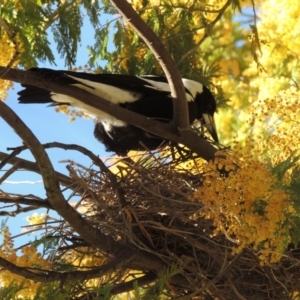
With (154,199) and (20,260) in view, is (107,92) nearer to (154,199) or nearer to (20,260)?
(154,199)

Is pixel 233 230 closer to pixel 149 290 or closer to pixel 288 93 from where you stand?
pixel 149 290

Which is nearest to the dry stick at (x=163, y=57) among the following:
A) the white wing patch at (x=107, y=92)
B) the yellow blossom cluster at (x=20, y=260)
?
the white wing patch at (x=107, y=92)

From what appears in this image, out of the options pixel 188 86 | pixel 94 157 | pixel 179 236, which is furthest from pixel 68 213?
pixel 188 86

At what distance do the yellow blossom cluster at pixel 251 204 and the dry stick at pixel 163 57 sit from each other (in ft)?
1.20

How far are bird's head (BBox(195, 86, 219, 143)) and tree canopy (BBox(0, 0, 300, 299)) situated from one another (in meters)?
0.17

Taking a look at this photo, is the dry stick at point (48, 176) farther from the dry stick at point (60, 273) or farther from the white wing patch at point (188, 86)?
the white wing patch at point (188, 86)

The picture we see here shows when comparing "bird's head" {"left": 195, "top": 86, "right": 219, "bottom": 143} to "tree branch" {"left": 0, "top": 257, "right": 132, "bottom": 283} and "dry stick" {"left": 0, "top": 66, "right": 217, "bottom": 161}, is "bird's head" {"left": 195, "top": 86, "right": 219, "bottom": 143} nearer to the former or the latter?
"dry stick" {"left": 0, "top": 66, "right": 217, "bottom": 161}

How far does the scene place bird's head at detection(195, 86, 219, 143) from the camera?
2350mm

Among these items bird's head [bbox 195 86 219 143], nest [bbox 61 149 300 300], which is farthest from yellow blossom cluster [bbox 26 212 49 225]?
bird's head [bbox 195 86 219 143]

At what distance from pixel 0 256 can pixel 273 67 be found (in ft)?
6.20

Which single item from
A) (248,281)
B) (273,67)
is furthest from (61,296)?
(273,67)

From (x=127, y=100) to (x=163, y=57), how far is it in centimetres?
43

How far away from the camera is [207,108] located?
241 centimetres

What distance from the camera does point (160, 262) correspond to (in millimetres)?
1799
